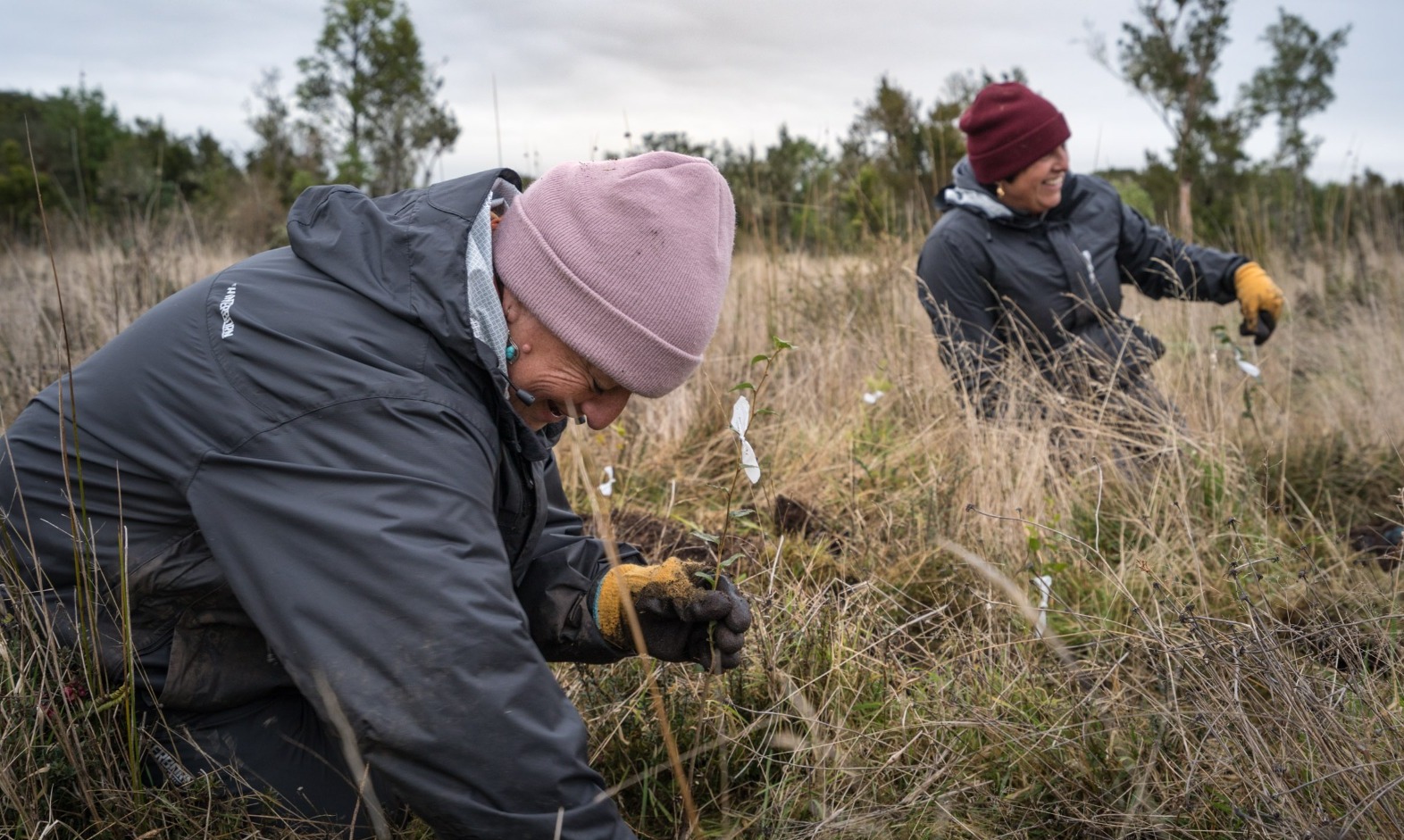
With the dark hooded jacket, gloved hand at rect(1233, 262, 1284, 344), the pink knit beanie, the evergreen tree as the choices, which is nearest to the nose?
the pink knit beanie

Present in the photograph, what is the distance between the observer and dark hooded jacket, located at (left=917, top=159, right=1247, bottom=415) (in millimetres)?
4242

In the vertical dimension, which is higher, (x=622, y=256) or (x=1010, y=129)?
(x=1010, y=129)

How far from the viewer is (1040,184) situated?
425 centimetres

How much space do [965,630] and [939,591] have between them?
7.8 inches

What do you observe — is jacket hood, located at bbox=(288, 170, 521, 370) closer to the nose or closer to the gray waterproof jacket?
the gray waterproof jacket

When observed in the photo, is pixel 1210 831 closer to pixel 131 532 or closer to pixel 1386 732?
pixel 1386 732

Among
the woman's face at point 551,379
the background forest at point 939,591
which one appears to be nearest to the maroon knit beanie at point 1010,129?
the background forest at point 939,591

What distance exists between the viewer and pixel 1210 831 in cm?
157

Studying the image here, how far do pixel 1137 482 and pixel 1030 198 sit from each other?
1482mm

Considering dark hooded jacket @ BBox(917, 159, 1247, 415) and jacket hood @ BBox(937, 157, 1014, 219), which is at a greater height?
jacket hood @ BBox(937, 157, 1014, 219)

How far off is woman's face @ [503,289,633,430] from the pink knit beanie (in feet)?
0.13

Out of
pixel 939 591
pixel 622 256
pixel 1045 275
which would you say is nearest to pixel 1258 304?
pixel 1045 275

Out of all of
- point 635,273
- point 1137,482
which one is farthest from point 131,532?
point 1137,482

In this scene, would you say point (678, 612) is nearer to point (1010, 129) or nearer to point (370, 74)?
point (1010, 129)
